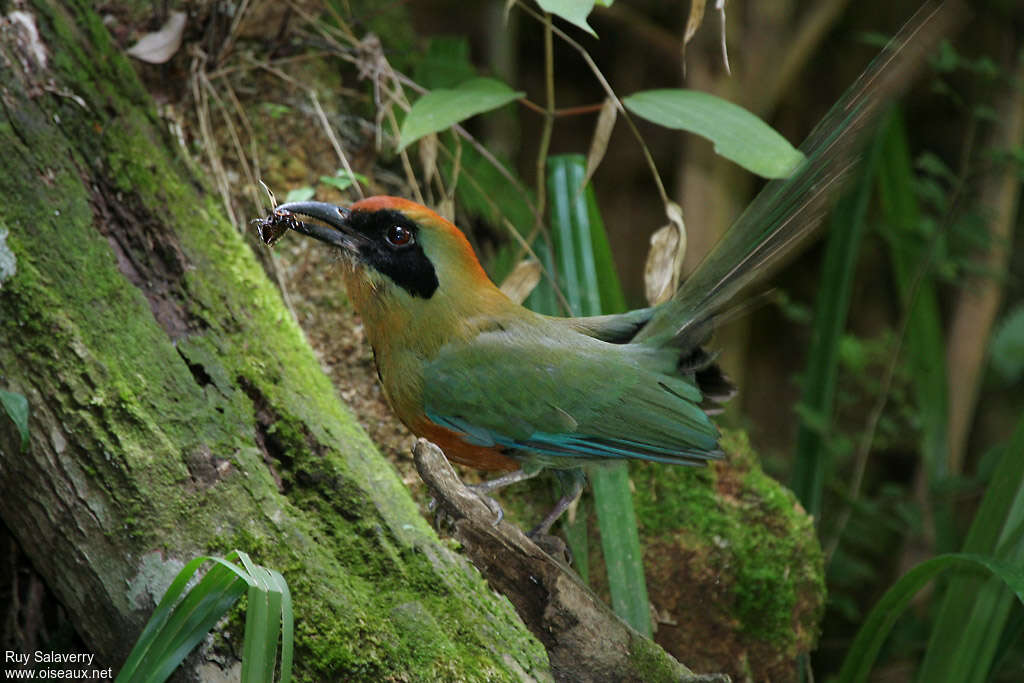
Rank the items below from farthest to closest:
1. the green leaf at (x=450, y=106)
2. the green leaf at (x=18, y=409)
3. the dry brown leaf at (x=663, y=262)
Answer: the dry brown leaf at (x=663, y=262) < the green leaf at (x=450, y=106) < the green leaf at (x=18, y=409)

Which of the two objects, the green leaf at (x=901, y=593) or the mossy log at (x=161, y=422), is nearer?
the mossy log at (x=161, y=422)

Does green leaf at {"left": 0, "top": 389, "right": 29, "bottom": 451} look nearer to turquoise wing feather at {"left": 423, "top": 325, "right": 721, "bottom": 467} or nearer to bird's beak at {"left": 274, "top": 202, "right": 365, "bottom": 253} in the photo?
bird's beak at {"left": 274, "top": 202, "right": 365, "bottom": 253}

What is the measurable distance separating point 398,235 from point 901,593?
68.1 inches

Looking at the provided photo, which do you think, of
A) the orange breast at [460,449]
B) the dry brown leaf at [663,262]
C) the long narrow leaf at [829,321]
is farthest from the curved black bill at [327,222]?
the long narrow leaf at [829,321]

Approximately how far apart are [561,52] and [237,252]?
13.6 feet

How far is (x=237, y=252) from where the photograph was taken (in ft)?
9.48

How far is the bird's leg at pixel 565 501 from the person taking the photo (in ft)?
8.68

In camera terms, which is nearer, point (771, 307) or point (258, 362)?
point (258, 362)

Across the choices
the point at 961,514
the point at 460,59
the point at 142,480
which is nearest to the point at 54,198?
the point at 142,480

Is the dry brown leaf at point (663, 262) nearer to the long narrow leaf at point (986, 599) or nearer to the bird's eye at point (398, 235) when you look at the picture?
the bird's eye at point (398, 235)

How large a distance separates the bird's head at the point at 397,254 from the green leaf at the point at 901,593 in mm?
1419

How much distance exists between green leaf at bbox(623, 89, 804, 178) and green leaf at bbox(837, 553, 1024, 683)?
1.11 metres

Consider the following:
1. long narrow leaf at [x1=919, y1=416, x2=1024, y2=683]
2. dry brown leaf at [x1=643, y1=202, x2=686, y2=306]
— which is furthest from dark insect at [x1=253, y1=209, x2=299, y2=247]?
long narrow leaf at [x1=919, y1=416, x2=1024, y2=683]

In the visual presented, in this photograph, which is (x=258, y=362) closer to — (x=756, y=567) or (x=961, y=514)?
(x=756, y=567)
